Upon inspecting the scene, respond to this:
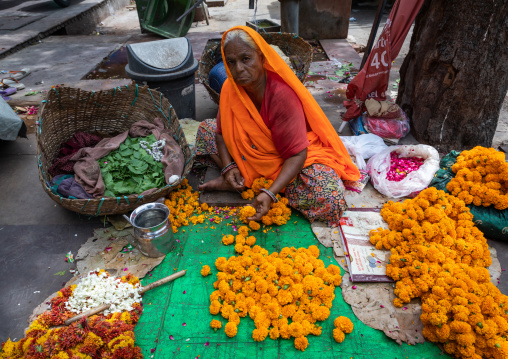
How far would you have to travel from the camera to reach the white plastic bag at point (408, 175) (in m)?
3.08

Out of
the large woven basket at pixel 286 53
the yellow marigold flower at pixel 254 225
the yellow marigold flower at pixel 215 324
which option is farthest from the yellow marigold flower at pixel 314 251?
the large woven basket at pixel 286 53

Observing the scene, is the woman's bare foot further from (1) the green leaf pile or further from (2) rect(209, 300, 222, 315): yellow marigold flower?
(2) rect(209, 300, 222, 315): yellow marigold flower

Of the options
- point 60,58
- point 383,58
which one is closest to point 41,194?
→ point 383,58

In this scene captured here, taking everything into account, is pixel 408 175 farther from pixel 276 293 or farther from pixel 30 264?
pixel 30 264

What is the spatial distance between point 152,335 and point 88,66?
21.4ft

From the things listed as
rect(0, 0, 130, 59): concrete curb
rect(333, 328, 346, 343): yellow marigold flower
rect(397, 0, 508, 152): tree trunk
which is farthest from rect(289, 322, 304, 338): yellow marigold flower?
rect(0, 0, 130, 59): concrete curb

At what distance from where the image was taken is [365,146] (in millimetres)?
3646

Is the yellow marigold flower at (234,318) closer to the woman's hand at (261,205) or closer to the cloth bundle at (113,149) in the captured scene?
the woman's hand at (261,205)

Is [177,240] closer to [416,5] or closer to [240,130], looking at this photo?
[240,130]

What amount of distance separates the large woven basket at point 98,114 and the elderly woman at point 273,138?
19.3 inches

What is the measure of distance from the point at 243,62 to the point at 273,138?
0.66m

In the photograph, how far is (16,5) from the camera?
1227 cm

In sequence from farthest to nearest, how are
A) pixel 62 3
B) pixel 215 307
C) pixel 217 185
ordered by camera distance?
pixel 62 3 < pixel 217 185 < pixel 215 307

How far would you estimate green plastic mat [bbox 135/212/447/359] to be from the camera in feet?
6.51
